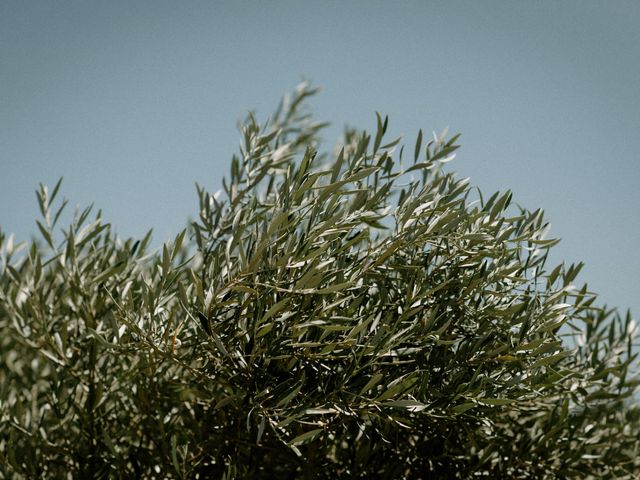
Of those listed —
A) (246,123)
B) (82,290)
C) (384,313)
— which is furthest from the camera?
(246,123)

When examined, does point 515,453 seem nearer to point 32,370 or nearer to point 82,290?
point 82,290

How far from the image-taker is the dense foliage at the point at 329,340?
234 cm

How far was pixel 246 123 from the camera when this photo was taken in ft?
11.9

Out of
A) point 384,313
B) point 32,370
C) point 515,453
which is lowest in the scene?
point 32,370

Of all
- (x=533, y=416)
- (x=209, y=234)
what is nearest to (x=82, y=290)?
(x=209, y=234)

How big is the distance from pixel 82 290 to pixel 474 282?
6.23 feet

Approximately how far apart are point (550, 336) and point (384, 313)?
72cm

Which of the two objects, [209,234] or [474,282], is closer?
[474,282]

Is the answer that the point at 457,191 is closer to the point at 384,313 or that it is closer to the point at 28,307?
the point at 384,313

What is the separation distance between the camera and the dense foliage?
2.34 metres

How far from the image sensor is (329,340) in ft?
8.32

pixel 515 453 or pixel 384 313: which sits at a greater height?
pixel 384 313

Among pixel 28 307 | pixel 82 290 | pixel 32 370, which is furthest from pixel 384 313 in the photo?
pixel 32 370

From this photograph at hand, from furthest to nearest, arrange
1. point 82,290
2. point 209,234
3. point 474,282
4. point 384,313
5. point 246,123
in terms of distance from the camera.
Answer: point 246,123
point 209,234
point 82,290
point 384,313
point 474,282
